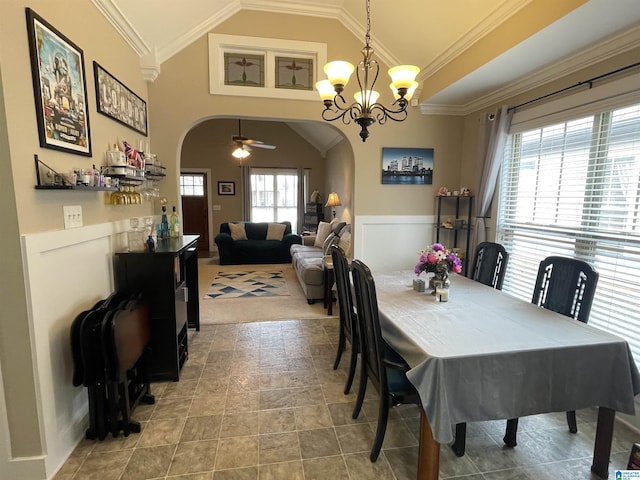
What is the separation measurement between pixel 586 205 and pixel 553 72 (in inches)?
44.3

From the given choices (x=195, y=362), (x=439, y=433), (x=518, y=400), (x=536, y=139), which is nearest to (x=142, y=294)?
(x=195, y=362)

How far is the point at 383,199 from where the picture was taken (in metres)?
3.93

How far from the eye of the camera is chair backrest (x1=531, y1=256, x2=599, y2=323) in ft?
6.38

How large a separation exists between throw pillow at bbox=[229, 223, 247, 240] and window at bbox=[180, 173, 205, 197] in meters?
1.73

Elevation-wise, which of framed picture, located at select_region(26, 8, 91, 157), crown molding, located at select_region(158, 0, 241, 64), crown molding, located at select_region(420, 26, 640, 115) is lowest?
framed picture, located at select_region(26, 8, 91, 157)

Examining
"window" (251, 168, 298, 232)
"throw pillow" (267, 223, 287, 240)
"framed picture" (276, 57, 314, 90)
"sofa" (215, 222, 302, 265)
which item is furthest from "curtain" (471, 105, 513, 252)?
"window" (251, 168, 298, 232)

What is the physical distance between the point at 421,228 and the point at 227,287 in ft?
9.93

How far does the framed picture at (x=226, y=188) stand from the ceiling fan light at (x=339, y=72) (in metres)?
6.83

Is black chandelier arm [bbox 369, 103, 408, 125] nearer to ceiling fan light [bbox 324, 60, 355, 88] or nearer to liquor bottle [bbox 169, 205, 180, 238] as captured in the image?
ceiling fan light [bbox 324, 60, 355, 88]

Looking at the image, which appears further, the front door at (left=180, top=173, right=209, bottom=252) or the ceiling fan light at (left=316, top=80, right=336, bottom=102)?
the front door at (left=180, top=173, right=209, bottom=252)

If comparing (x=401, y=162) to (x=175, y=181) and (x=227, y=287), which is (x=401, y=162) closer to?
(x=175, y=181)

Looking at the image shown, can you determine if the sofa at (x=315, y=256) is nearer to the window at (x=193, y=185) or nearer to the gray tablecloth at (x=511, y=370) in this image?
the gray tablecloth at (x=511, y=370)

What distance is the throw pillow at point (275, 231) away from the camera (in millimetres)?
7475

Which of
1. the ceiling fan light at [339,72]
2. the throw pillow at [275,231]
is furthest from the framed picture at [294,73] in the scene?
the throw pillow at [275,231]
